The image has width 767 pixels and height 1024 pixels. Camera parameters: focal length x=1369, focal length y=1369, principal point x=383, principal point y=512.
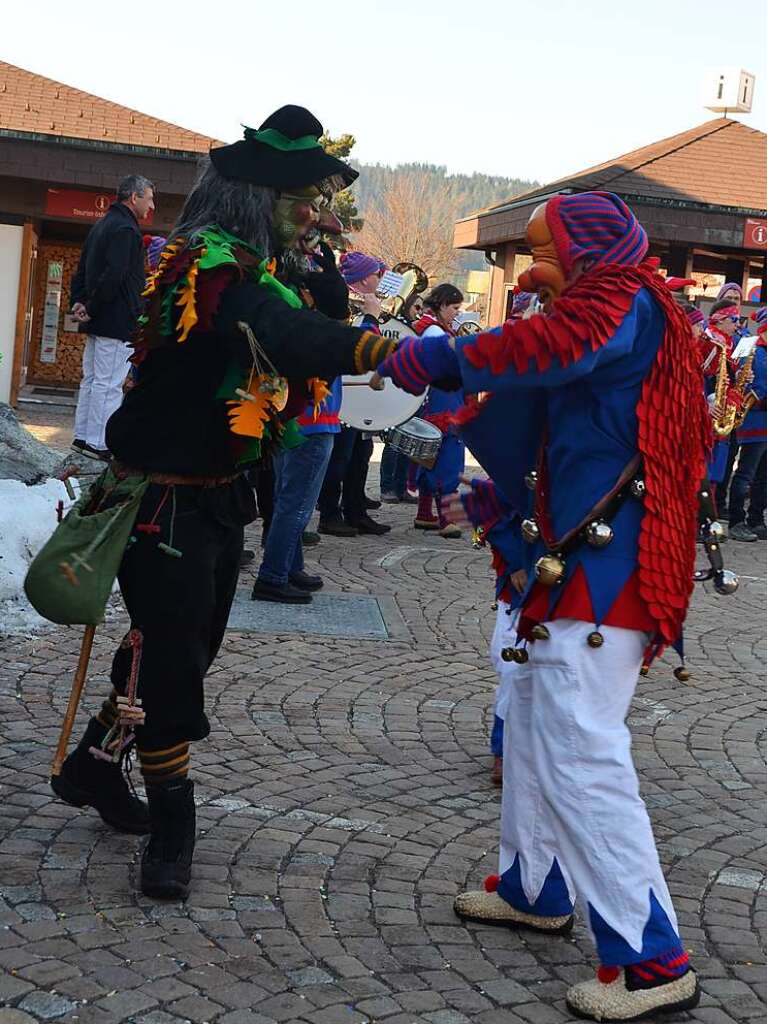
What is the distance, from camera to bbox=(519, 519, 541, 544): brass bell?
3.59 m

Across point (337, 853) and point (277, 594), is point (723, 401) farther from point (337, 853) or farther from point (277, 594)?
point (337, 853)

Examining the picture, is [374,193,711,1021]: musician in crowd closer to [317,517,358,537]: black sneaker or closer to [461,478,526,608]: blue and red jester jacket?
[461,478,526,608]: blue and red jester jacket

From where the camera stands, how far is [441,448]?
10.7 meters

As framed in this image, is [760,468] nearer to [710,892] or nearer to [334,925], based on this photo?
[710,892]

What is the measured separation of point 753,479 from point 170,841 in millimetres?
9889

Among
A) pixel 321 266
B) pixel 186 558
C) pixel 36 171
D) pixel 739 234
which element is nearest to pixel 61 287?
pixel 36 171

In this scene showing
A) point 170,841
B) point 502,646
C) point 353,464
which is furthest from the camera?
point 353,464

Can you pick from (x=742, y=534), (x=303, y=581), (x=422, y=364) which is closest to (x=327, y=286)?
(x=303, y=581)

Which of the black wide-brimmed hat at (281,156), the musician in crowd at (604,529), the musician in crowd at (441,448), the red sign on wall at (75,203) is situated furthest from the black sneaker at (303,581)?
the red sign on wall at (75,203)

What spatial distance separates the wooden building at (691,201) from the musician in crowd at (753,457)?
774 cm

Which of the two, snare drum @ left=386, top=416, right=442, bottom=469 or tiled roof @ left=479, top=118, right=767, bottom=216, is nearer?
snare drum @ left=386, top=416, right=442, bottom=469

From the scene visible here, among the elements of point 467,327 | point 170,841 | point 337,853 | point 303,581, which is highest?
point 467,327

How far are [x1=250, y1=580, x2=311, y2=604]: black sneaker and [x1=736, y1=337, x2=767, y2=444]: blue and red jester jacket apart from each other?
20.2 feet

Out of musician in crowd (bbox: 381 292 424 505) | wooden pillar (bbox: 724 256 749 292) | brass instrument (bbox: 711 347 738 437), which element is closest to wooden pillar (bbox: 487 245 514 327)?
wooden pillar (bbox: 724 256 749 292)
